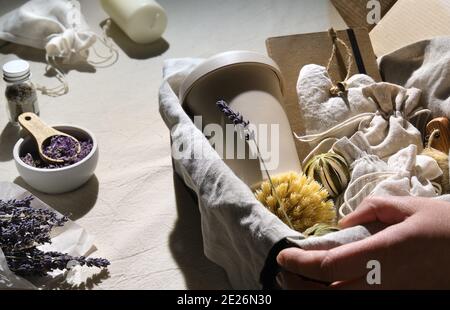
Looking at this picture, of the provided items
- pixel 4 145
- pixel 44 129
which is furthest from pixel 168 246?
pixel 4 145

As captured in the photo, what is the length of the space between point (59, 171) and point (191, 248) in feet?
0.71

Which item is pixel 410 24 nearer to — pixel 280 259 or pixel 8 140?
pixel 280 259

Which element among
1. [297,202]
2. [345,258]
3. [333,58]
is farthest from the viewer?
[333,58]

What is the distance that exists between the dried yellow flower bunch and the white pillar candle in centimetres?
62

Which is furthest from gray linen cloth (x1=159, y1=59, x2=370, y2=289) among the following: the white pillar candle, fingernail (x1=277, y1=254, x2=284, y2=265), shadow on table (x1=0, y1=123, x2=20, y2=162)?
the white pillar candle

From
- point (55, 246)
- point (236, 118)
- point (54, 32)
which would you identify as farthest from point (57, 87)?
point (236, 118)

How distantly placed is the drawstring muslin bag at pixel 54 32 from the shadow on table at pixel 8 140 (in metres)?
0.17

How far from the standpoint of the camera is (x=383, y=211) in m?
0.63

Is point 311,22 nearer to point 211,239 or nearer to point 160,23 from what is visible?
point 160,23

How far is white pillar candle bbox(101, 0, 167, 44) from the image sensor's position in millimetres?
1210

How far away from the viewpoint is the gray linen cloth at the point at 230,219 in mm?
617

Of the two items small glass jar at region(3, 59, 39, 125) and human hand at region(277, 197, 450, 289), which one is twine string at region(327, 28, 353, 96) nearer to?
human hand at region(277, 197, 450, 289)

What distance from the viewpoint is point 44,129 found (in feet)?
3.00

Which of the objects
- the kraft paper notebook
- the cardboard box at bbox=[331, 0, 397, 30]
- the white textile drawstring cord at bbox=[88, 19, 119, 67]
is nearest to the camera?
the kraft paper notebook
